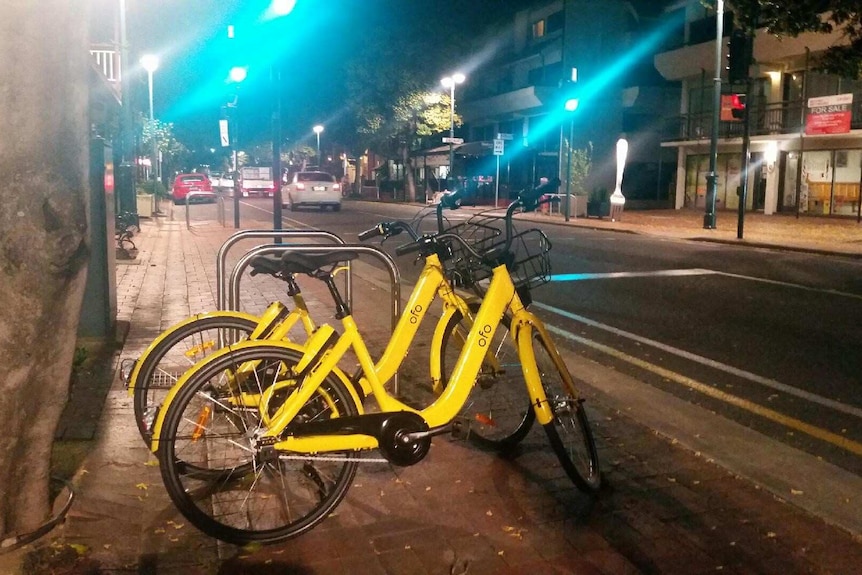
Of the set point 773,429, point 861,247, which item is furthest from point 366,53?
point 773,429

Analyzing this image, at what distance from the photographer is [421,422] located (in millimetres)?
3953

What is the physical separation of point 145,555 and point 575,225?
24.0m

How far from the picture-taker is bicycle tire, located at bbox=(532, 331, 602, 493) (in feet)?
13.8

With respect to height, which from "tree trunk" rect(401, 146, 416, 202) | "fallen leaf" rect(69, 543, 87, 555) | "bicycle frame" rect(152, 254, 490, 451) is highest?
"tree trunk" rect(401, 146, 416, 202)

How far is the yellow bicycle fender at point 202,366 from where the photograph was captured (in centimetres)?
348

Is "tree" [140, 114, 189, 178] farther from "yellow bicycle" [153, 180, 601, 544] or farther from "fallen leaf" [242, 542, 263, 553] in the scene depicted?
"fallen leaf" [242, 542, 263, 553]

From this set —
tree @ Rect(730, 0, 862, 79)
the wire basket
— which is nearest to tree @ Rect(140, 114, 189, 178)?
tree @ Rect(730, 0, 862, 79)

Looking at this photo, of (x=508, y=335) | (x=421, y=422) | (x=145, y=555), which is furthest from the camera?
(x=508, y=335)

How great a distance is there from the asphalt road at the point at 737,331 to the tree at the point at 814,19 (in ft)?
12.9

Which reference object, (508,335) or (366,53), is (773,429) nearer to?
(508,335)

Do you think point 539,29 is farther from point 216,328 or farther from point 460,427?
point 460,427

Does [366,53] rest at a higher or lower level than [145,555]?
higher

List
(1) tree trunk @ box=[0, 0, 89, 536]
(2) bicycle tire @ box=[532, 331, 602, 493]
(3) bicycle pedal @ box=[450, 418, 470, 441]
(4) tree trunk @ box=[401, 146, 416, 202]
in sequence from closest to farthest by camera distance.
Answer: (1) tree trunk @ box=[0, 0, 89, 536]
(3) bicycle pedal @ box=[450, 418, 470, 441]
(2) bicycle tire @ box=[532, 331, 602, 493]
(4) tree trunk @ box=[401, 146, 416, 202]

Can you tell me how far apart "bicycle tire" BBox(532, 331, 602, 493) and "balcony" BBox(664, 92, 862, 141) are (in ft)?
89.8
